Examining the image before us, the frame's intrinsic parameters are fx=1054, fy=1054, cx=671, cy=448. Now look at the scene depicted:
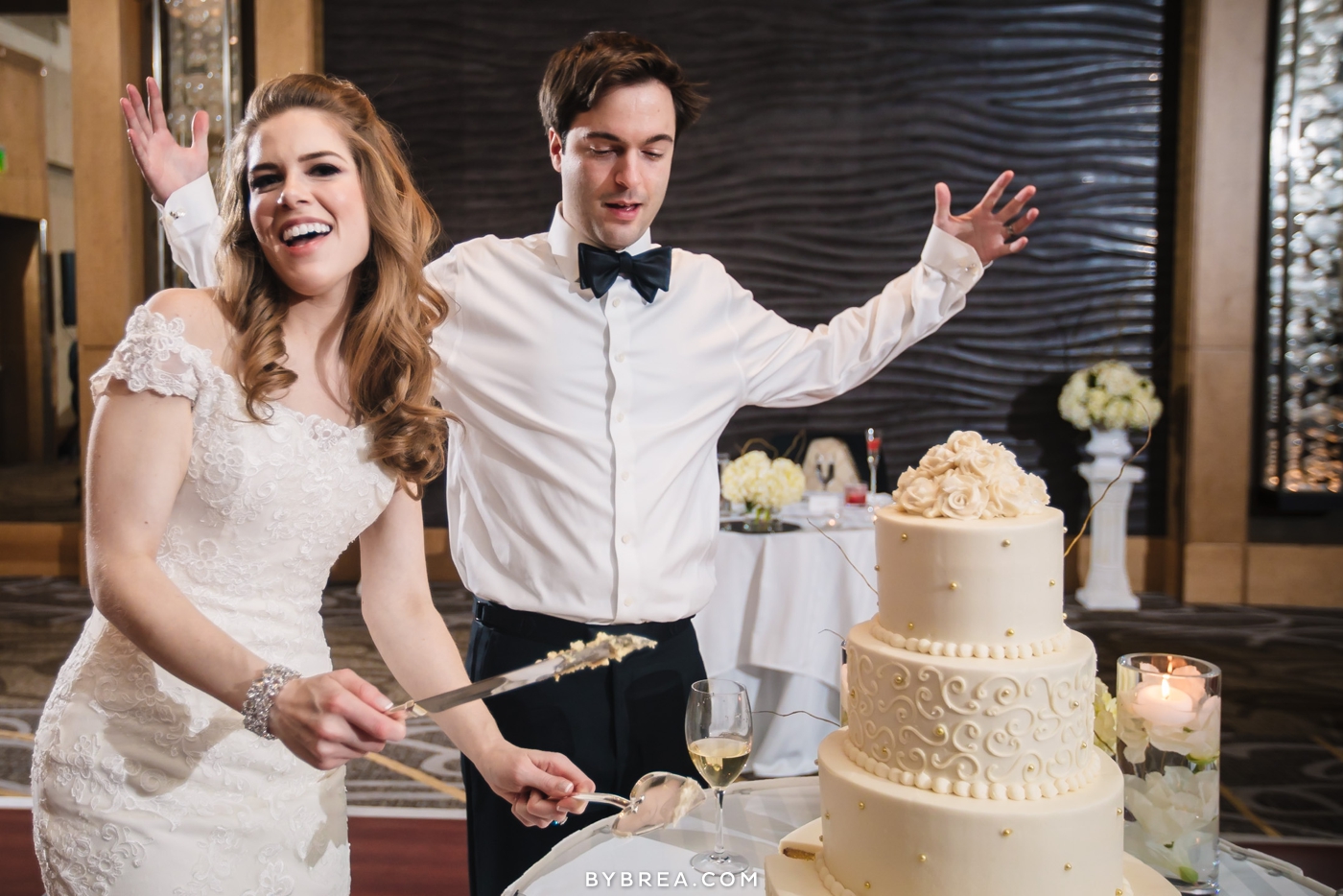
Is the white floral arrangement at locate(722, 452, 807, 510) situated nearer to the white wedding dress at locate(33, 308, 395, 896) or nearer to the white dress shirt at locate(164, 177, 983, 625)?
the white dress shirt at locate(164, 177, 983, 625)

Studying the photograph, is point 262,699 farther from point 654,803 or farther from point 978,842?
point 978,842

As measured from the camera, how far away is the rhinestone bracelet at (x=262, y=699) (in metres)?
1.34

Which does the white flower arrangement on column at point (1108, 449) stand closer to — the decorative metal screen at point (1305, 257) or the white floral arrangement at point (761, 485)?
the decorative metal screen at point (1305, 257)

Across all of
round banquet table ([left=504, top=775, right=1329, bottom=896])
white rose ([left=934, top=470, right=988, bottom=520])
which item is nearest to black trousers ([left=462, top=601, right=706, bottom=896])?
round banquet table ([left=504, top=775, right=1329, bottom=896])

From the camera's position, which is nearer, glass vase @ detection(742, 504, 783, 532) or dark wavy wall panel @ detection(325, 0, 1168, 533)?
glass vase @ detection(742, 504, 783, 532)

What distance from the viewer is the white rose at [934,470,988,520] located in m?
1.43

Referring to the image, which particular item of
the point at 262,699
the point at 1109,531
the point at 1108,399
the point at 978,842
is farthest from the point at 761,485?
the point at 1109,531

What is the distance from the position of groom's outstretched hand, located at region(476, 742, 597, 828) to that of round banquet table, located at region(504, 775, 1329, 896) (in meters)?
0.09

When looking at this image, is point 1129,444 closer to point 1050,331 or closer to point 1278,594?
point 1050,331

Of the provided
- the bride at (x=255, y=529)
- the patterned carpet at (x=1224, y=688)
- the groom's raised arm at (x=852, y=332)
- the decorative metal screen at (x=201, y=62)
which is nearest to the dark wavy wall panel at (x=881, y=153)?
the decorative metal screen at (x=201, y=62)

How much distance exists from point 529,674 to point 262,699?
0.37 m

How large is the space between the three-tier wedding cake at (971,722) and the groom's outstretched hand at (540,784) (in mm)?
325

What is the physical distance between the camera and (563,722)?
222 centimetres

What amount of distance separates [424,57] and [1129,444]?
5.52 metres
